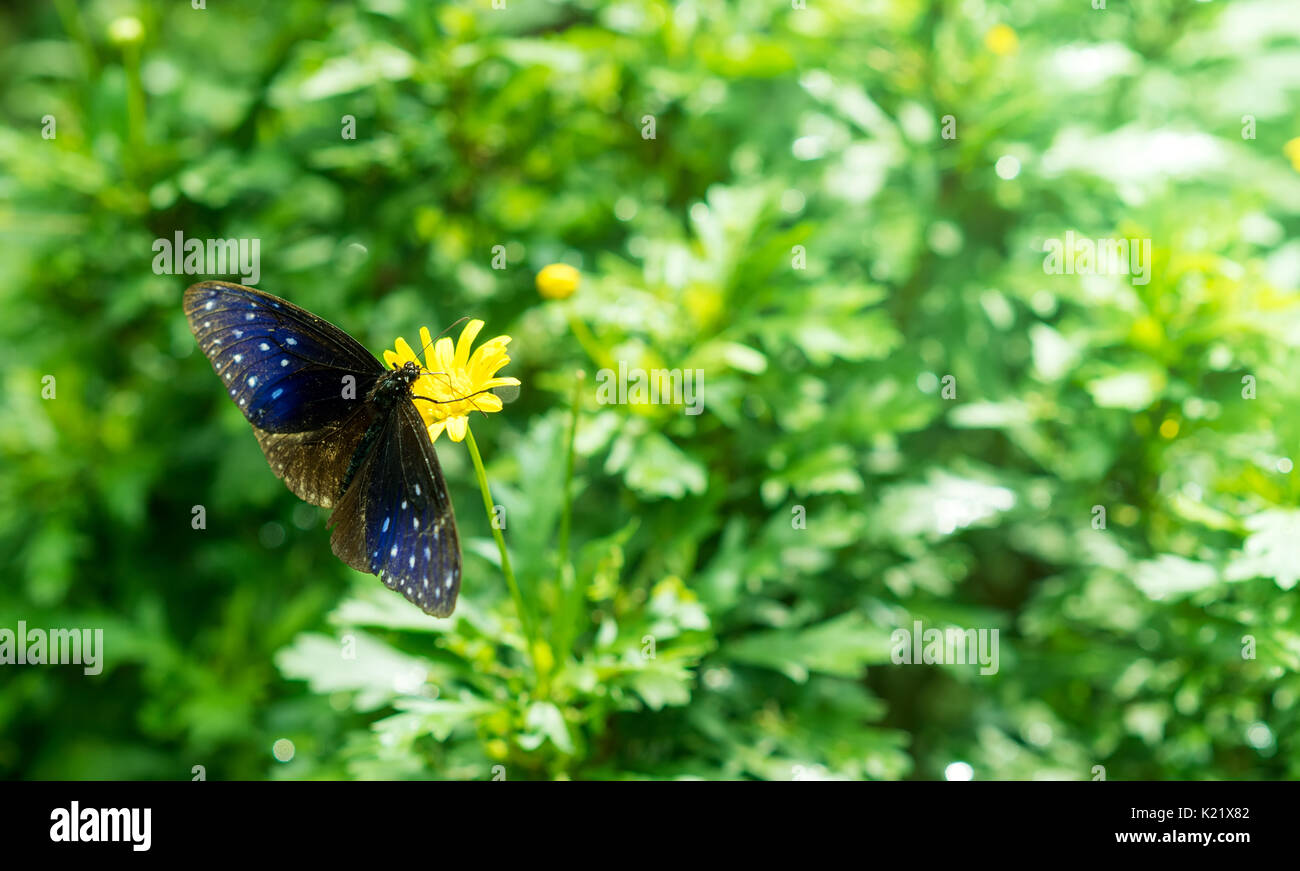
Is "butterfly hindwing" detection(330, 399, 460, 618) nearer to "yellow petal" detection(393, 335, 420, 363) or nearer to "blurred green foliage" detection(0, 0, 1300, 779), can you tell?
"yellow petal" detection(393, 335, 420, 363)

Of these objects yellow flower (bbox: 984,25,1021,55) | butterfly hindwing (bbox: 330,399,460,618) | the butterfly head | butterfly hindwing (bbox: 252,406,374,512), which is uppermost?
yellow flower (bbox: 984,25,1021,55)

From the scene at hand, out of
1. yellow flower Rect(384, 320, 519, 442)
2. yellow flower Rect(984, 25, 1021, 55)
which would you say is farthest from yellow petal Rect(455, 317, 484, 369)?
yellow flower Rect(984, 25, 1021, 55)

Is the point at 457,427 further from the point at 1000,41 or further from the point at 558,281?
the point at 1000,41

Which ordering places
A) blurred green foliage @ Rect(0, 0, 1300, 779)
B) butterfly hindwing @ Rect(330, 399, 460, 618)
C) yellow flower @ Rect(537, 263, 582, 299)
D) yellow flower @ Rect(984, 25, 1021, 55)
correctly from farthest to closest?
yellow flower @ Rect(984, 25, 1021, 55) → blurred green foliage @ Rect(0, 0, 1300, 779) → yellow flower @ Rect(537, 263, 582, 299) → butterfly hindwing @ Rect(330, 399, 460, 618)

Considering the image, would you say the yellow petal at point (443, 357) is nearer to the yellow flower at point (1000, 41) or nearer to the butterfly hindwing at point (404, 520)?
the butterfly hindwing at point (404, 520)

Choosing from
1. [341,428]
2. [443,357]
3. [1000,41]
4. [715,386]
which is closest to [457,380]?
[443,357]
